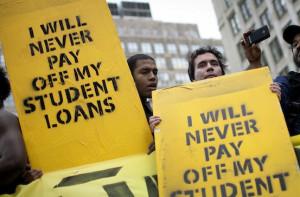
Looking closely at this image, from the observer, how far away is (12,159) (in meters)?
3.27

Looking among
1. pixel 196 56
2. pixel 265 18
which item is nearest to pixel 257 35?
pixel 196 56

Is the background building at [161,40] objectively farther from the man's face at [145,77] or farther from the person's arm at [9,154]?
the person's arm at [9,154]

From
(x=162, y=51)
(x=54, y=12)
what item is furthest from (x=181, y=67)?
(x=54, y=12)

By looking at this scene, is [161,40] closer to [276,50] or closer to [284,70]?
[276,50]

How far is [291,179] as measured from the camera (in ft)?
9.89

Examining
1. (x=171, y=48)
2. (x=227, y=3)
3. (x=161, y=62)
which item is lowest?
(x=161, y=62)

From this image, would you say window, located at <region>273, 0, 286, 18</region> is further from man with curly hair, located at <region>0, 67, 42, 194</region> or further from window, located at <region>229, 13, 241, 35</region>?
man with curly hair, located at <region>0, 67, 42, 194</region>

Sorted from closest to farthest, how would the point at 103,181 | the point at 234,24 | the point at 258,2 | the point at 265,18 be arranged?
the point at 103,181 < the point at 265,18 < the point at 258,2 < the point at 234,24

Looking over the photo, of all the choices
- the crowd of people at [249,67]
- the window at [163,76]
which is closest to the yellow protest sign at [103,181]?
the crowd of people at [249,67]

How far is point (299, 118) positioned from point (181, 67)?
66749 mm

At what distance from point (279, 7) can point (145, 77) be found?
31257mm

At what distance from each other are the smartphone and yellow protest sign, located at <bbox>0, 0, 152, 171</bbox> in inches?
38.0

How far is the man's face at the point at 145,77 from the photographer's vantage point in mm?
4317

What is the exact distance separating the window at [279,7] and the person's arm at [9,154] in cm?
3189
